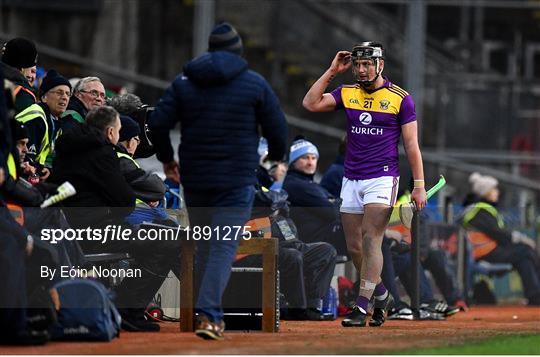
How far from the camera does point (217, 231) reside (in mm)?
11562

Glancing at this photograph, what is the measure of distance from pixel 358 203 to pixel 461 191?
972 cm

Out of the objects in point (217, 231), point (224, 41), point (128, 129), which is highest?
point (224, 41)

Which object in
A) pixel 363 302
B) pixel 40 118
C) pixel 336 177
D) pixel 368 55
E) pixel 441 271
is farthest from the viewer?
pixel 441 271

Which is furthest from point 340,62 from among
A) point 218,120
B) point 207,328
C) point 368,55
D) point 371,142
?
point 207,328

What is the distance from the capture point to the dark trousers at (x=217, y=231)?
37.5ft

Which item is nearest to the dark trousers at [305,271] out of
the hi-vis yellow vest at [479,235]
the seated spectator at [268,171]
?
the seated spectator at [268,171]

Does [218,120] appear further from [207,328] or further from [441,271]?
[441,271]

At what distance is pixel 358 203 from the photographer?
13328 mm

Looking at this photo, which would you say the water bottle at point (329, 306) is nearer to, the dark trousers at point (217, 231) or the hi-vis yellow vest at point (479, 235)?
the dark trousers at point (217, 231)

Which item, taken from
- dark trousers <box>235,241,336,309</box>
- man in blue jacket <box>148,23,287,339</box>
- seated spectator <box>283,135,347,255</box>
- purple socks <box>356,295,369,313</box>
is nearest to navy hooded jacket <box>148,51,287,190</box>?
man in blue jacket <box>148,23,287,339</box>

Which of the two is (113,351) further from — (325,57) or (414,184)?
(325,57)

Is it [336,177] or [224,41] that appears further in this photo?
[336,177]

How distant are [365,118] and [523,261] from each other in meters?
7.83

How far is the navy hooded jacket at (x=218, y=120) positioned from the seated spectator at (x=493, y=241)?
9394 millimetres
